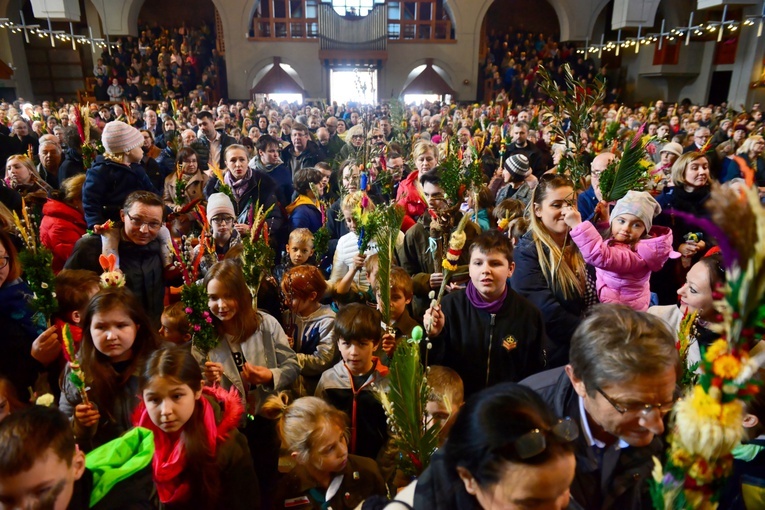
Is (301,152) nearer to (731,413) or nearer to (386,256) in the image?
(386,256)

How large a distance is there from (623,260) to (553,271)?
37 cm

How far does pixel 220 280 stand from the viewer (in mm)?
2375

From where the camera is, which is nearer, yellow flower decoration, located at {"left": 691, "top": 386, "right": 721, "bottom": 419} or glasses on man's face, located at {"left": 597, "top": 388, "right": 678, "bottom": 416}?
yellow flower decoration, located at {"left": 691, "top": 386, "right": 721, "bottom": 419}

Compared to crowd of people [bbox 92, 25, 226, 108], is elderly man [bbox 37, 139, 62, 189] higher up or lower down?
lower down

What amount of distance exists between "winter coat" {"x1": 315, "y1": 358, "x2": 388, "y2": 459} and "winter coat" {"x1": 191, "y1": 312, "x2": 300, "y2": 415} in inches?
9.5

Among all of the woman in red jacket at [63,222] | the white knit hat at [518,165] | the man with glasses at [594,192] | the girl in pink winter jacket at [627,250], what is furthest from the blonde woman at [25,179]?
the man with glasses at [594,192]

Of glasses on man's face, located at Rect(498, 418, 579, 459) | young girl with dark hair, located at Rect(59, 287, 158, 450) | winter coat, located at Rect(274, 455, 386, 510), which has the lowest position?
winter coat, located at Rect(274, 455, 386, 510)

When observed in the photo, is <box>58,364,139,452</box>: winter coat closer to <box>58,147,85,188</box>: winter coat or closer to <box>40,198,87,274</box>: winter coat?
<box>40,198,87,274</box>: winter coat

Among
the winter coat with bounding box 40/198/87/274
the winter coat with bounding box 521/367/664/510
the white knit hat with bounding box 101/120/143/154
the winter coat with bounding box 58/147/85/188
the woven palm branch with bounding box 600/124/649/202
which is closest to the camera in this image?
the winter coat with bounding box 521/367/664/510

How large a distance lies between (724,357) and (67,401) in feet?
7.56

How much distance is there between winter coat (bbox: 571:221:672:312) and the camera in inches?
103

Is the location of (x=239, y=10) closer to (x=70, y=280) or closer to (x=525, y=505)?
(x=70, y=280)

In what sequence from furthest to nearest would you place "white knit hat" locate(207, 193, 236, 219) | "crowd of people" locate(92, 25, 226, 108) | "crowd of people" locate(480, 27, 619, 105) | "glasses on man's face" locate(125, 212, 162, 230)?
"crowd of people" locate(480, 27, 619, 105)
"crowd of people" locate(92, 25, 226, 108)
"white knit hat" locate(207, 193, 236, 219)
"glasses on man's face" locate(125, 212, 162, 230)

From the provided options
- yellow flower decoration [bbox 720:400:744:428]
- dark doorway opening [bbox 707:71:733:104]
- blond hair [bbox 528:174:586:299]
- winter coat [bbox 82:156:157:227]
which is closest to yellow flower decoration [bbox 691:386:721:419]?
yellow flower decoration [bbox 720:400:744:428]
